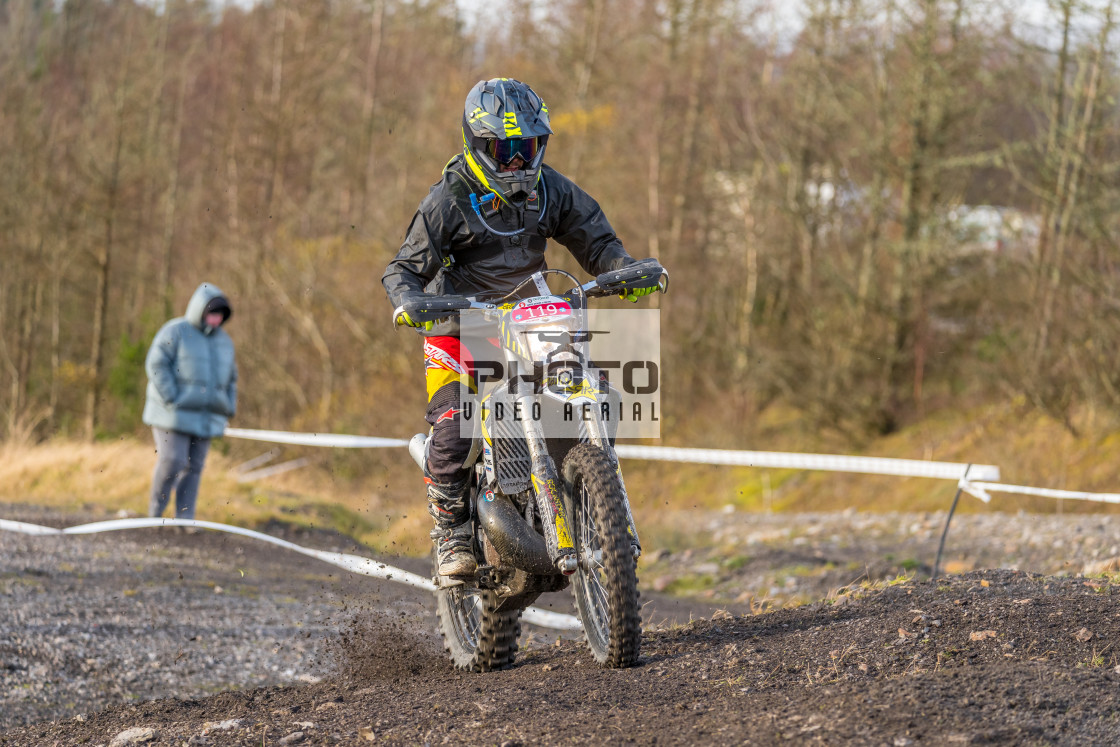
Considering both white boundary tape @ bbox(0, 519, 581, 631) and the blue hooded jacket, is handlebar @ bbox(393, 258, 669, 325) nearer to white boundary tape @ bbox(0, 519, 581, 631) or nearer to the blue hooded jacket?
white boundary tape @ bbox(0, 519, 581, 631)

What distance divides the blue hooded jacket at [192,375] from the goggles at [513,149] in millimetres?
5912

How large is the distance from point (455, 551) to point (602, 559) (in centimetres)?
106

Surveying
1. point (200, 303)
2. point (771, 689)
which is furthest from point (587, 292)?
point (200, 303)

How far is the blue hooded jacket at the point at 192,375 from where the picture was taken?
9.70 meters

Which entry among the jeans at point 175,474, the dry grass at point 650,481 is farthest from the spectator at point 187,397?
the dry grass at point 650,481

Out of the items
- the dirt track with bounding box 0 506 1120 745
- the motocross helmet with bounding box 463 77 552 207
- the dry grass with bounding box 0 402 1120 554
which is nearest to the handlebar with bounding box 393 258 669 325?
the motocross helmet with bounding box 463 77 552 207

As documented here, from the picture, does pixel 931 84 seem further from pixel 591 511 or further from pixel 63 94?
pixel 63 94

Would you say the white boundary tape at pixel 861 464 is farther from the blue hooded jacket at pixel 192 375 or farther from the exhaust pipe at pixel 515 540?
the blue hooded jacket at pixel 192 375

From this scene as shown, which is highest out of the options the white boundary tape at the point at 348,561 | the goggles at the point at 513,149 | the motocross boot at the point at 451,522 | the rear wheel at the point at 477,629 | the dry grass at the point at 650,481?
the goggles at the point at 513,149

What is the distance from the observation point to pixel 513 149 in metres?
4.60

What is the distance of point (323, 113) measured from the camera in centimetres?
3250

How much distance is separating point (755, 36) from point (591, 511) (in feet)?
93.8

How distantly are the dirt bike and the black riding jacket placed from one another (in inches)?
8.3

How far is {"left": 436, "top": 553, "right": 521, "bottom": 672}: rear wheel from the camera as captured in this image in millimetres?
4934
